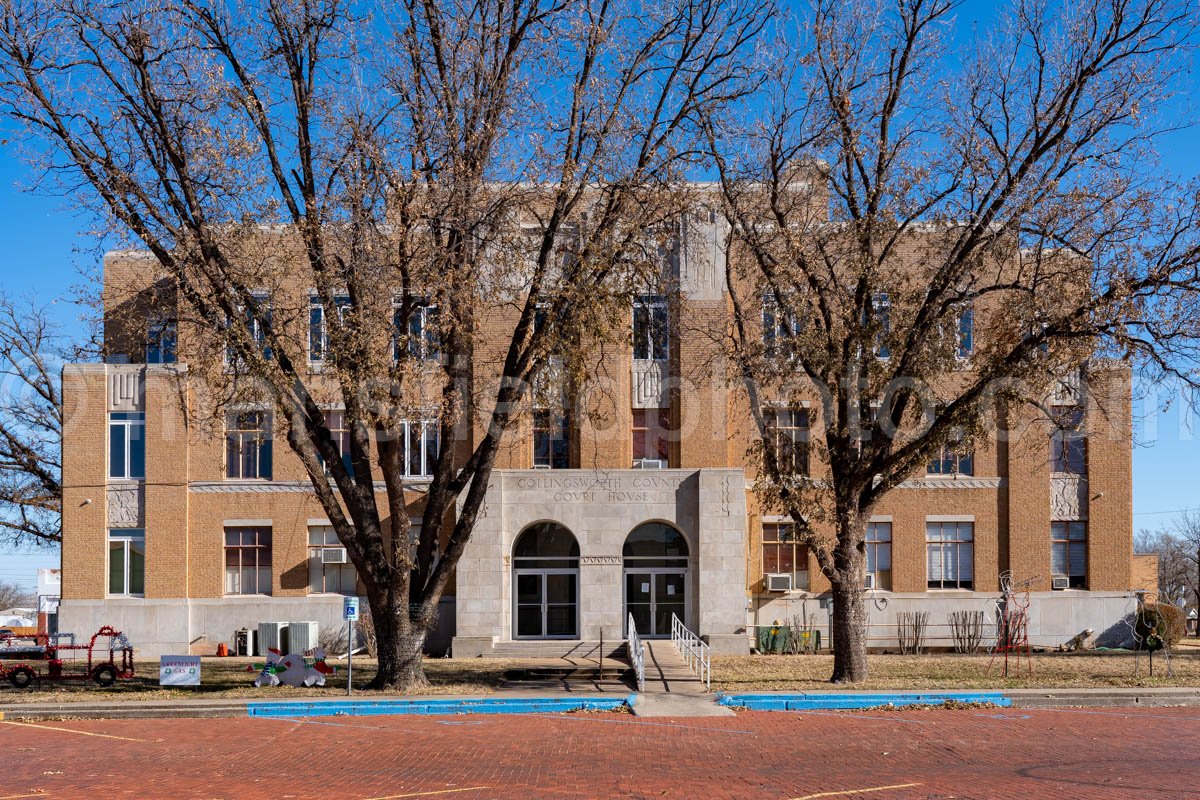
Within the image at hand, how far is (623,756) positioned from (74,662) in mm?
24247

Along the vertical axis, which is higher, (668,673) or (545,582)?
(545,582)

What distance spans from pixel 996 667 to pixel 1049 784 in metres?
15.3

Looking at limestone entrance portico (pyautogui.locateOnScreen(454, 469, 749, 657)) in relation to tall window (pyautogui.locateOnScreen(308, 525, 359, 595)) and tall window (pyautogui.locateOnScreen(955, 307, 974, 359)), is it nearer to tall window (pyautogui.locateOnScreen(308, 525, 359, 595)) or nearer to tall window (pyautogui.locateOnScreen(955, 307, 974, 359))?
tall window (pyautogui.locateOnScreen(308, 525, 359, 595))

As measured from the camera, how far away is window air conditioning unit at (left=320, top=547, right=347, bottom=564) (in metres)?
34.0

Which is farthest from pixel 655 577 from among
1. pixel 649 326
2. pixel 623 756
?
pixel 623 756

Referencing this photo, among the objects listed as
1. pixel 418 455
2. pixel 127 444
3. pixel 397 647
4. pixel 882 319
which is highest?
pixel 882 319

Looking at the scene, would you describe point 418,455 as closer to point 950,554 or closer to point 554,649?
point 554,649

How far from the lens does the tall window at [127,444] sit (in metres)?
34.1

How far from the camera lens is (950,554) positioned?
1369 inches

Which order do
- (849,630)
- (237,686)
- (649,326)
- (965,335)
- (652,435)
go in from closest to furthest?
(849,630) → (965,335) → (649,326) → (237,686) → (652,435)

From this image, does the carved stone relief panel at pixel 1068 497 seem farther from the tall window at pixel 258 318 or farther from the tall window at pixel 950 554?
the tall window at pixel 258 318

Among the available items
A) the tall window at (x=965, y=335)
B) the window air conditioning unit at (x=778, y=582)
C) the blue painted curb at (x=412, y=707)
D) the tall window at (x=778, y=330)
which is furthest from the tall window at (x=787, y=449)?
the window air conditioning unit at (x=778, y=582)

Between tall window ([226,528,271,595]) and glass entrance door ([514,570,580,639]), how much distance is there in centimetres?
769

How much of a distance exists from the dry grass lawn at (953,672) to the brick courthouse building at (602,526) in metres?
3.37
